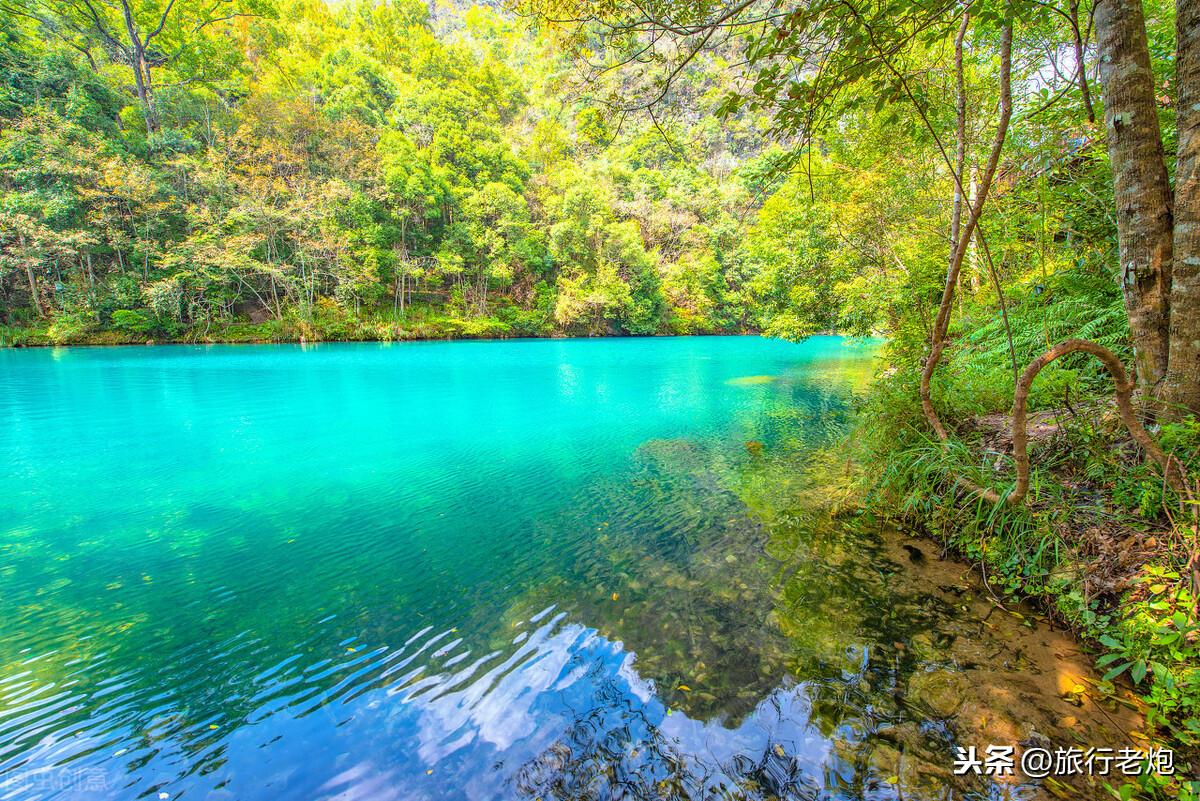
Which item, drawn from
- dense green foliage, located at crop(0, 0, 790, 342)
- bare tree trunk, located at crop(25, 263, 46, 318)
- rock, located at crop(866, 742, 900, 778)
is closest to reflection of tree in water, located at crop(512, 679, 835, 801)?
rock, located at crop(866, 742, 900, 778)

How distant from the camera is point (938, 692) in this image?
8.39ft

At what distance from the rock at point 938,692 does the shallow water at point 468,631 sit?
4cm

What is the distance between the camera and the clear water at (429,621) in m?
2.38

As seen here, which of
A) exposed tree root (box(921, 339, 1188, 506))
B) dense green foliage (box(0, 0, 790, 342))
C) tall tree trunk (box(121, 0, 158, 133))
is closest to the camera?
exposed tree root (box(921, 339, 1188, 506))

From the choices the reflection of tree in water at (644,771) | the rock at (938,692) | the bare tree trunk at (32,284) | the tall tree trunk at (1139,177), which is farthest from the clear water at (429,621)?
the bare tree trunk at (32,284)

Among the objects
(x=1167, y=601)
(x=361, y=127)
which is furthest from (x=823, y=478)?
(x=361, y=127)

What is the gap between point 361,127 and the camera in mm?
30234

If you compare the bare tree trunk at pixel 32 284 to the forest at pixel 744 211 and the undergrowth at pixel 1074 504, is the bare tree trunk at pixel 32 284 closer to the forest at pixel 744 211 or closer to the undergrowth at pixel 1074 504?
the forest at pixel 744 211

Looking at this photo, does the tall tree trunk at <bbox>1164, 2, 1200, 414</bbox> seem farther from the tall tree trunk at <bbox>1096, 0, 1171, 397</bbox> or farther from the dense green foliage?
the dense green foliage

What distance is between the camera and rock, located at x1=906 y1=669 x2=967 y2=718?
8.03 feet

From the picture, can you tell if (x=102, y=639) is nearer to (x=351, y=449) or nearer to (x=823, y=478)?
(x=351, y=449)

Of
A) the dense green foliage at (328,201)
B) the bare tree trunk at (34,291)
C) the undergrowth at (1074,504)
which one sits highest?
the dense green foliage at (328,201)

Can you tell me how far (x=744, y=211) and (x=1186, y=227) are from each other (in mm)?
2334

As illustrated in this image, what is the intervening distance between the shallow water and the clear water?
0.7 inches
